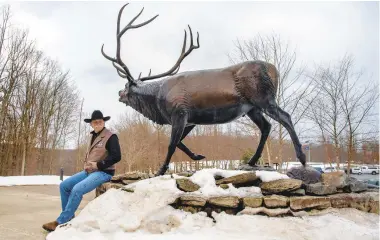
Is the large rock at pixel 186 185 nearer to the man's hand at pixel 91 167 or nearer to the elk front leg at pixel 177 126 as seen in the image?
the elk front leg at pixel 177 126

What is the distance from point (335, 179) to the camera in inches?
156

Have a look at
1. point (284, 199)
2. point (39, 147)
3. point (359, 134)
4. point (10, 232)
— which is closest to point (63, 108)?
point (39, 147)

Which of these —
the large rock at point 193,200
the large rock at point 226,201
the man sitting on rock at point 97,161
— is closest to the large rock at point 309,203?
the large rock at point 226,201

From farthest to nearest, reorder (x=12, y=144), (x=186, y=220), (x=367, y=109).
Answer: (x=12, y=144) → (x=367, y=109) → (x=186, y=220)

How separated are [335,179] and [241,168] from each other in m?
1.26

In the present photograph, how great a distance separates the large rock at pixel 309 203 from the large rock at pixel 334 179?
0.43m

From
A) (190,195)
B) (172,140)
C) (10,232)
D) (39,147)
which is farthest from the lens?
(39,147)

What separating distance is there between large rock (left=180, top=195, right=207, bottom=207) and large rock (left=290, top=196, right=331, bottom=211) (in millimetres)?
992

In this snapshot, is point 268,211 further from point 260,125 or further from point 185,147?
point 185,147

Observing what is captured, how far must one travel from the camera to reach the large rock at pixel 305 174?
4.02 meters

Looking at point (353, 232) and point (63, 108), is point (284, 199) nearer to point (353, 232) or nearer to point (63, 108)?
point (353, 232)

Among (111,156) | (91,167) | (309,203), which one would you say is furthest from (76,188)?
(309,203)

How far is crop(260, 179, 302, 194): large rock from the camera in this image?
367cm

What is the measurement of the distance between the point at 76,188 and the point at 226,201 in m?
1.76
